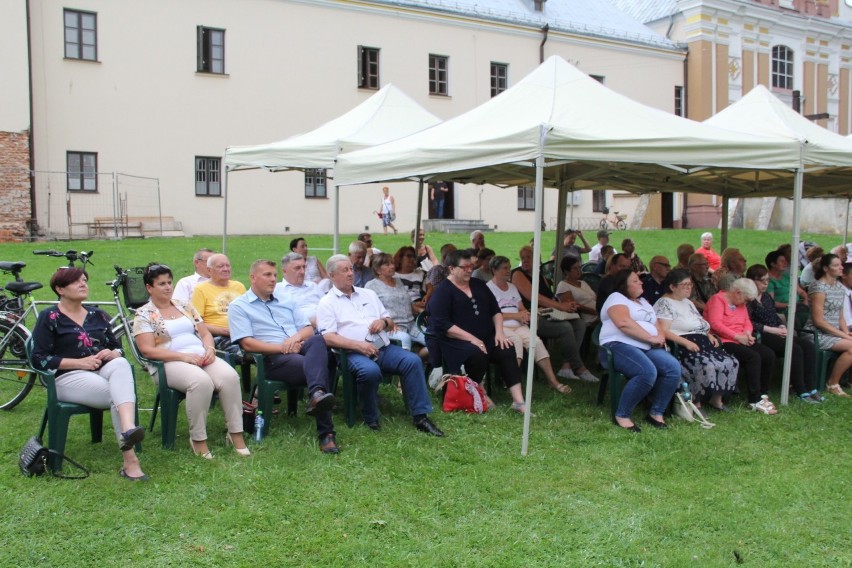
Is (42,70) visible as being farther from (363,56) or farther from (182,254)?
(363,56)

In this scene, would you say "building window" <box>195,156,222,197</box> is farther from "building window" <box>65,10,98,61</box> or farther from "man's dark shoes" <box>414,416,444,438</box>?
"man's dark shoes" <box>414,416,444,438</box>

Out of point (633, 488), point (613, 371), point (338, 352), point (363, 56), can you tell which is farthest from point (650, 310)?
point (363, 56)

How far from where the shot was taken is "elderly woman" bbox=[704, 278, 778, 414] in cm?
666

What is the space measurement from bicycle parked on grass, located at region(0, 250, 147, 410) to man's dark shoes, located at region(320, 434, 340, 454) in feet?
6.26

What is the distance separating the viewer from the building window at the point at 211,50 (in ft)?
74.7

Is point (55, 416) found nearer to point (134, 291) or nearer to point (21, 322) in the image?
point (21, 322)

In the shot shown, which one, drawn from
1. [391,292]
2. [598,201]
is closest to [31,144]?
[391,292]

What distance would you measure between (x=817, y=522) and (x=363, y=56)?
75.6 feet

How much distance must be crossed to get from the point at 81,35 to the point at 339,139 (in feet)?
51.2

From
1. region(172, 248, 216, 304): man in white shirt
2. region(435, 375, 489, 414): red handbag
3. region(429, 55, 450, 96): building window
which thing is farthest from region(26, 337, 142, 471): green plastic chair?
region(429, 55, 450, 96): building window

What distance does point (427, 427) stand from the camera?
571 centimetres

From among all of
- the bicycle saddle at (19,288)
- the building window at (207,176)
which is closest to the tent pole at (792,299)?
the bicycle saddle at (19,288)

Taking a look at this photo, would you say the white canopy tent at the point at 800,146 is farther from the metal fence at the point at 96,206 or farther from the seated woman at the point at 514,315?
the metal fence at the point at 96,206

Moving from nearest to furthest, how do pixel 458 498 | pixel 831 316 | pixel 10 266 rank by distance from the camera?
pixel 458 498 < pixel 10 266 < pixel 831 316
